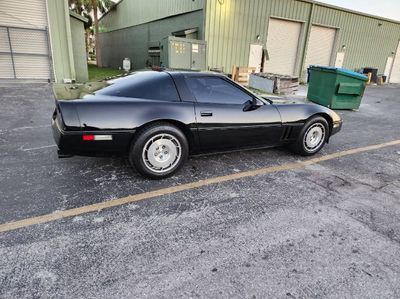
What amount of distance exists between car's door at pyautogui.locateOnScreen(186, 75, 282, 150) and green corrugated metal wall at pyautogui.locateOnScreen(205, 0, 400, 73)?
11240 millimetres

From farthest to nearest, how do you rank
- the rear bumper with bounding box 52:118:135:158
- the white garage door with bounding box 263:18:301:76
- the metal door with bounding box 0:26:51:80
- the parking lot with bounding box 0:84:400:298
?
the white garage door with bounding box 263:18:301:76
the metal door with bounding box 0:26:51:80
the rear bumper with bounding box 52:118:135:158
the parking lot with bounding box 0:84:400:298

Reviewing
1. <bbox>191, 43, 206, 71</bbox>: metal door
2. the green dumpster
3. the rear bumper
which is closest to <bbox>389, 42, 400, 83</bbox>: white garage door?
<bbox>191, 43, 206, 71</bbox>: metal door

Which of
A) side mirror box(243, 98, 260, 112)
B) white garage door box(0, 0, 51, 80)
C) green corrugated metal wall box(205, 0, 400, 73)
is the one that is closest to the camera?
side mirror box(243, 98, 260, 112)

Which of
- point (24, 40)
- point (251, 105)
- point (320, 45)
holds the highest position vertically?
point (320, 45)

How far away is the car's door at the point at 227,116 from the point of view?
353cm

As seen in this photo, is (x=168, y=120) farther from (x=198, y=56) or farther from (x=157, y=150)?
(x=198, y=56)

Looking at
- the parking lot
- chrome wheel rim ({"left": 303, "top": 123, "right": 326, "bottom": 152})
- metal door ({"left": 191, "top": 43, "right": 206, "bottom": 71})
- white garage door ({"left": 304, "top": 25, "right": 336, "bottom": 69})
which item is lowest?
the parking lot

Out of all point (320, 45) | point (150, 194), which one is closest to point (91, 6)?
point (320, 45)

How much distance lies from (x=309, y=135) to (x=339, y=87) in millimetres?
5126

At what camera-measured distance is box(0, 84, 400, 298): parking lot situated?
1.91 m

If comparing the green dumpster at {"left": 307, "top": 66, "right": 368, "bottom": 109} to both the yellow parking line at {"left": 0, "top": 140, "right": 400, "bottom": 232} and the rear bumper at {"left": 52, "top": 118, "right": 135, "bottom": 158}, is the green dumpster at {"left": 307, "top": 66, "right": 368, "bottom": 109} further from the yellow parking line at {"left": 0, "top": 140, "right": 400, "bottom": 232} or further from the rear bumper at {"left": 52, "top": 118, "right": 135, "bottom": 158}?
the rear bumper at {"left": 52, "top": 118, "right": 135, "bottom": 158}

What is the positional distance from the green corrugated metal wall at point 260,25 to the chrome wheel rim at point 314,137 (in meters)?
10.9

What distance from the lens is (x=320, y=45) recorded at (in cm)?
1889

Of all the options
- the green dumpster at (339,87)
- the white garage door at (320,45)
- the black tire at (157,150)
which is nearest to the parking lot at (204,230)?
the black tire at (157,150)
